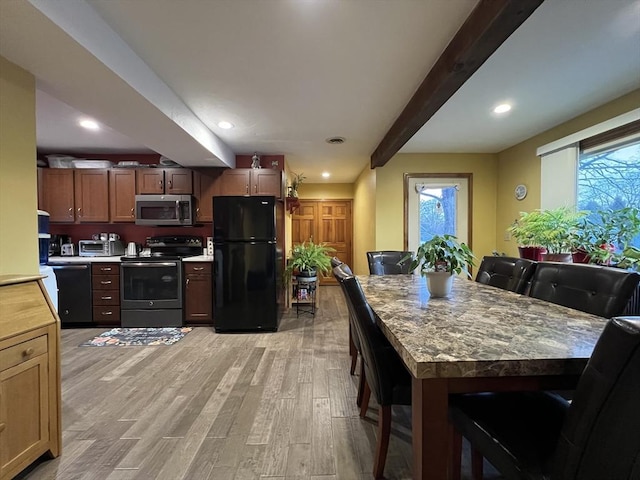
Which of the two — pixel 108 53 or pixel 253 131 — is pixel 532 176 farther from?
pixel 108 53

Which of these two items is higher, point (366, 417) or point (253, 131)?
point (253, 131)

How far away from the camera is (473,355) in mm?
915

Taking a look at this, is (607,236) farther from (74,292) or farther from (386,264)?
(74,292)

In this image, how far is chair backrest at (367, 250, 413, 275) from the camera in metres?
3.34

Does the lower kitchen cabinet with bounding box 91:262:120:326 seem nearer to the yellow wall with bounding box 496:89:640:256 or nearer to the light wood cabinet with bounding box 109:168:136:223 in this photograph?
the light wood cabinet with bounding box 109:168:136:223

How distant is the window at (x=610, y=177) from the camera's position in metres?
2.60

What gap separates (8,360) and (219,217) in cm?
239

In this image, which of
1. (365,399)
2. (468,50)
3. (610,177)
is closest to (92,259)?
(365,399)

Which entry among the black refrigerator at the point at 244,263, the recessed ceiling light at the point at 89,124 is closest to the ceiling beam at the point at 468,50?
the black refrigerator at the point at 244,263

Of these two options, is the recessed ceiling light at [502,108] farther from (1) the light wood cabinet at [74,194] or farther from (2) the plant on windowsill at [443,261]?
(1) the light wood cabinet at [74,194]

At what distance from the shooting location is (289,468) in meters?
1.49

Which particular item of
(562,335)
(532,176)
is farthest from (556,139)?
(562,335)

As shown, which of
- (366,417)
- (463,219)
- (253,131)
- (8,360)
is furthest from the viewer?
(463,219)

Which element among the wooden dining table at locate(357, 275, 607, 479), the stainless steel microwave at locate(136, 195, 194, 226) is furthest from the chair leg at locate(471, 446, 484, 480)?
the stainless steel microwave at locate(136, 195, 194, 226)
